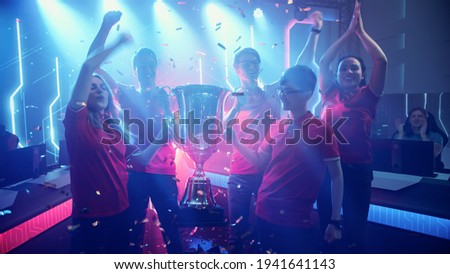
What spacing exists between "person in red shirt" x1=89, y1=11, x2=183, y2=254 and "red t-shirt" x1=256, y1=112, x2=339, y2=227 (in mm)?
539

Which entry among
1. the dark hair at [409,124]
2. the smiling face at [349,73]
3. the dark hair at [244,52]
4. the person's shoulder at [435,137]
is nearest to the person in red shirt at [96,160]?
the dark hair at [244,52]

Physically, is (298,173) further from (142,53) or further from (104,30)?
(104,30)

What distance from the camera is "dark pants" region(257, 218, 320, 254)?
1.29 metres

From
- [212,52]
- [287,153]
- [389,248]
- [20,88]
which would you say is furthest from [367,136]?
[20,88]

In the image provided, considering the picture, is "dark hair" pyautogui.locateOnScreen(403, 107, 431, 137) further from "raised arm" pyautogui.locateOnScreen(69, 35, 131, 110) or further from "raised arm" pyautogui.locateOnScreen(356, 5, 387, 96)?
"raised arm" pyautogui.locateOnScreen(69, 35, 131, 110)

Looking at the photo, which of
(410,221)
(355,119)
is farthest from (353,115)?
(410,221)

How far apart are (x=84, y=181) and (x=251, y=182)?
0.84 metres

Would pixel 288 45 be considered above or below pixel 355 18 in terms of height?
below

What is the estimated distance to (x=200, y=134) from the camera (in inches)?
48.4

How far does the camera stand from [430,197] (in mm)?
1432

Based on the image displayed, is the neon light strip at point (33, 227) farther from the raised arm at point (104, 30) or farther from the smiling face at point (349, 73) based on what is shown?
the smiling face at point (349, 73)

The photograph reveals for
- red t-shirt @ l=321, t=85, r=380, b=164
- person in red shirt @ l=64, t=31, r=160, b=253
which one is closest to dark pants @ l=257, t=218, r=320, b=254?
red t-shirt @ l=321, t=85, r=380, b=164

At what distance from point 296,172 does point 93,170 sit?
0.94 meters

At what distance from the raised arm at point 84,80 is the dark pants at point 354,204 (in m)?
1.21
